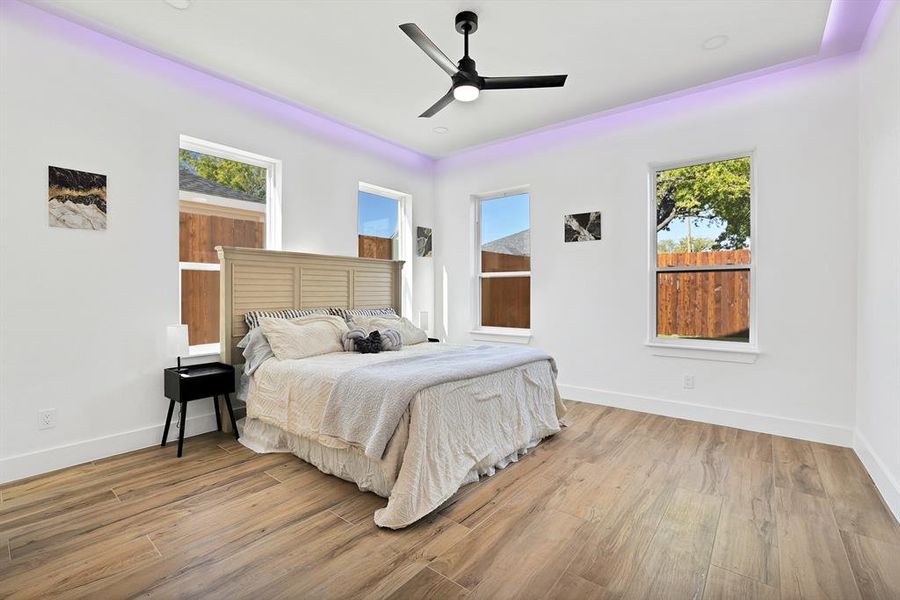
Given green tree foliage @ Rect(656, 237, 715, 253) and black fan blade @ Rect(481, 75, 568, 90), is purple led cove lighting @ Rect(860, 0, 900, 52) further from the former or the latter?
black fan blade @ Rect(481, 75, 568, 90)

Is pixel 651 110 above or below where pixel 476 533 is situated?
above

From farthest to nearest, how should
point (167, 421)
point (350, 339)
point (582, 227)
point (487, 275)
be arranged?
1. point (487, 275)
2. point (582, 227)
3. point (350, 339)
4. point (167, 421)

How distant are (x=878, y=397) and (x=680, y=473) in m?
1.26

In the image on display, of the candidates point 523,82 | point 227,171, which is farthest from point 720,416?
point 227,171

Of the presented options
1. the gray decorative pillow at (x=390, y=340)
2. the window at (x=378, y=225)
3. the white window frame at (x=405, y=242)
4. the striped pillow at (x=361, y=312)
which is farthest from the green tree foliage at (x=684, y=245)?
the window at (x=378, y=225)

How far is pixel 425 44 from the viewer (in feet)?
7.69

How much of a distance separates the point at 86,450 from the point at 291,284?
1837 mm

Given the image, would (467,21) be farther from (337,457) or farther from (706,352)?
(706,352)

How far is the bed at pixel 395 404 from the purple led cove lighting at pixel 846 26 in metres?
2.88

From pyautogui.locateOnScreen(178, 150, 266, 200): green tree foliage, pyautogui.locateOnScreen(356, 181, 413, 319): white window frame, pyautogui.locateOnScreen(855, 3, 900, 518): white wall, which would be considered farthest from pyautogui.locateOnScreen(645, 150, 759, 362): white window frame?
pyautogui.locateOnScreen(178, 150, 266, 200): green tree foliage

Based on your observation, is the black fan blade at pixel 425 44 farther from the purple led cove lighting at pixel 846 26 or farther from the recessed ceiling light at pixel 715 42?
the purple led cove lighting at pixel 846 26

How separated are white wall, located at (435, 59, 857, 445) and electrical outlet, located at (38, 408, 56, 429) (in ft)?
13.4

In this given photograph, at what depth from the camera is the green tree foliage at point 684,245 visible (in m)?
3.91

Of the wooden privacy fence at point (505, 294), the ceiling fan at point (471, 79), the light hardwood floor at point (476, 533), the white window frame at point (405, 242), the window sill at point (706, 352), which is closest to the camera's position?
the light hardwood floor at point (476, 533)
